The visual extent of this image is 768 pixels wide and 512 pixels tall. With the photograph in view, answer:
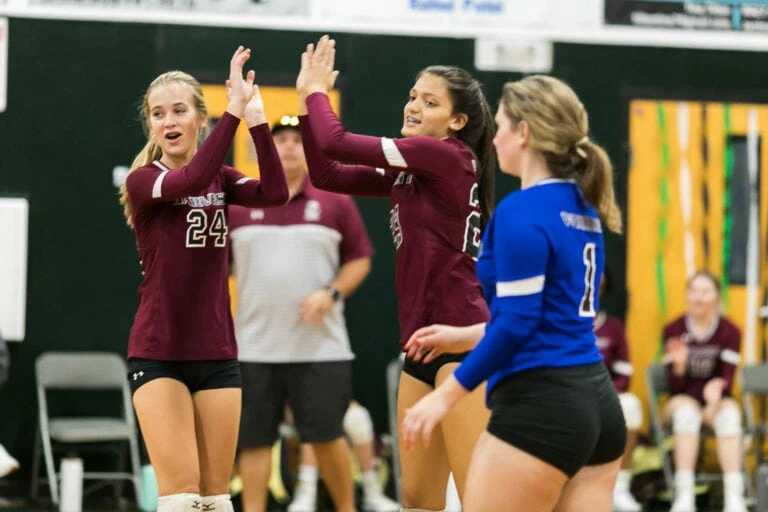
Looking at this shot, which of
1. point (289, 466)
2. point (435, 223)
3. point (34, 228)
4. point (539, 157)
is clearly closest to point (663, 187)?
point (289, 466)

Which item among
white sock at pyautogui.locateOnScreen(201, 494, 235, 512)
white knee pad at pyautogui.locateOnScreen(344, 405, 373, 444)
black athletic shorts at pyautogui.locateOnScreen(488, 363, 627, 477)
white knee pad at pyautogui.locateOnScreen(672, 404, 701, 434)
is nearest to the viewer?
black athletic shorts at pyautogui.locateOnScreen(488, 363, 627, 477)

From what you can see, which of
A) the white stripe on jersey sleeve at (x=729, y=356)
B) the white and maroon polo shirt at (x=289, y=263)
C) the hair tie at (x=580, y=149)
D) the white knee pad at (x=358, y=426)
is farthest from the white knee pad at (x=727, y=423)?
the hair tie at (x=580, y=149)

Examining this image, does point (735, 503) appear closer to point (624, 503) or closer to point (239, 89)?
point (624, 503)

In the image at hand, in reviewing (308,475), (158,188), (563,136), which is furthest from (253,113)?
(308,475)

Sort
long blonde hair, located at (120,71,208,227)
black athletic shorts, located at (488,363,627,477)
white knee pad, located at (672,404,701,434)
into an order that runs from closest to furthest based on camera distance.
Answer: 1. black athletic shorts, located at (488,363,627,477)
2. long blonde hair, located at (120,71,208,227)
3. white knee pad, located at (672,404,701,434)

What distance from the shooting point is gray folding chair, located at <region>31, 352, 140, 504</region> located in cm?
792

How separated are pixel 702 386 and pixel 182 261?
513cm

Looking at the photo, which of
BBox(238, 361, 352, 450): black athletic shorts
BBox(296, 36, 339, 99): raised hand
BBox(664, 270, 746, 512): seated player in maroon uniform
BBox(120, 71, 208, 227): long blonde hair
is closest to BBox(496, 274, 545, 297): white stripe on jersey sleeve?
BBox(296, 36, 339, 99): raised hand

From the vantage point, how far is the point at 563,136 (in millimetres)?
3465

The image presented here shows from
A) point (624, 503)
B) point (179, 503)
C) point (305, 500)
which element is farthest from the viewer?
point (624, 503)

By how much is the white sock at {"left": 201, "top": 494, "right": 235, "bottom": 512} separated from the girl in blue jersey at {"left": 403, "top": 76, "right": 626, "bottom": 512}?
49.9 inches

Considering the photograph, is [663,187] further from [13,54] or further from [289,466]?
[13,54]

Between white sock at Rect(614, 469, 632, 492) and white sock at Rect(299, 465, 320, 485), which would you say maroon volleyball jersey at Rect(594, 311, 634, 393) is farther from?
white sock at Rect(299, 465, 320, 485)

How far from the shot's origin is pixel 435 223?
4309 millimetres
